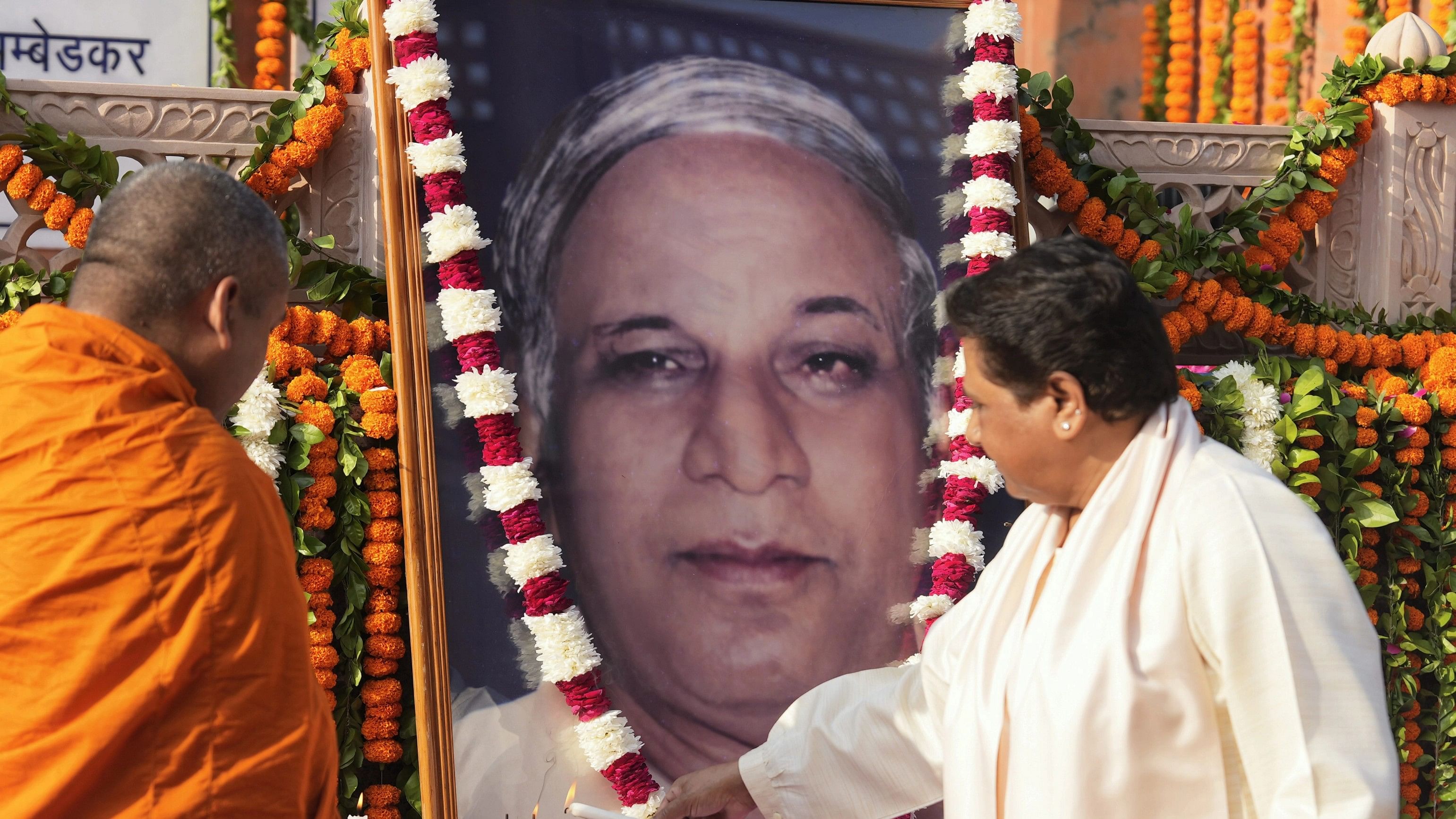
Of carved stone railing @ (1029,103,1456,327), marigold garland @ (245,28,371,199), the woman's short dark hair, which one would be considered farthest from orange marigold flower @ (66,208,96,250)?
carved stone railing @ (1029,103,1456,327)

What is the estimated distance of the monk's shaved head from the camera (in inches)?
63.8

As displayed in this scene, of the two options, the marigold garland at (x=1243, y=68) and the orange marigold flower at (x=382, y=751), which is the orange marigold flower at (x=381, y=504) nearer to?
the orange marigold flower at (x=382, y=751)

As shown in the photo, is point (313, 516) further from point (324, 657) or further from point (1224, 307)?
point (1224, 307)

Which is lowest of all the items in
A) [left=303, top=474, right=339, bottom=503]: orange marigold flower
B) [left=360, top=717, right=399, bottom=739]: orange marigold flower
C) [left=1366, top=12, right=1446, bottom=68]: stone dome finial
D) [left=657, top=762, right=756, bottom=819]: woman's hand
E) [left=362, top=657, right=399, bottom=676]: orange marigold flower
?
[left=360, top=717, right=399, bottom=739]: orange marigold flower

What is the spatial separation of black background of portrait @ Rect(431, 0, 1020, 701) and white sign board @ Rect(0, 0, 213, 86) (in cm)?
359

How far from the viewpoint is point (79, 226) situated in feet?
10.1

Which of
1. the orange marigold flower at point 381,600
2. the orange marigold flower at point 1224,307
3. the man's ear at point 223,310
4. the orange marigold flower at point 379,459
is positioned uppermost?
the orange marigold flower at point 1224,307

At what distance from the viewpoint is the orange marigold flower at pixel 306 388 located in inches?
122

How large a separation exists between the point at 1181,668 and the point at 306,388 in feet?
7.37

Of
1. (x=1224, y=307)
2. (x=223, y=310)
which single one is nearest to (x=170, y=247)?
(x=223, y=310)

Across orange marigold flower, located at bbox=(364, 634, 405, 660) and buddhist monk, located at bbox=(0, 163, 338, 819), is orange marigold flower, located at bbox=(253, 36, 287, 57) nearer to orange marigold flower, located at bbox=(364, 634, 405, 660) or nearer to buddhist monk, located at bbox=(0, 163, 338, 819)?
orange marigold flower, located at bbox=(364, 634, 405, 660)

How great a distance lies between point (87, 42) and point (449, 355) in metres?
4.41

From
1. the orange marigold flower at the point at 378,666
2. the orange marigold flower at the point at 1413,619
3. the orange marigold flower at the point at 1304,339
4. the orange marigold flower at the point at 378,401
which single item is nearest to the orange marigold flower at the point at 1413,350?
the orange marigold flower at the point at 1304,339

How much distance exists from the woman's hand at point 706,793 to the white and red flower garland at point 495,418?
627mm
